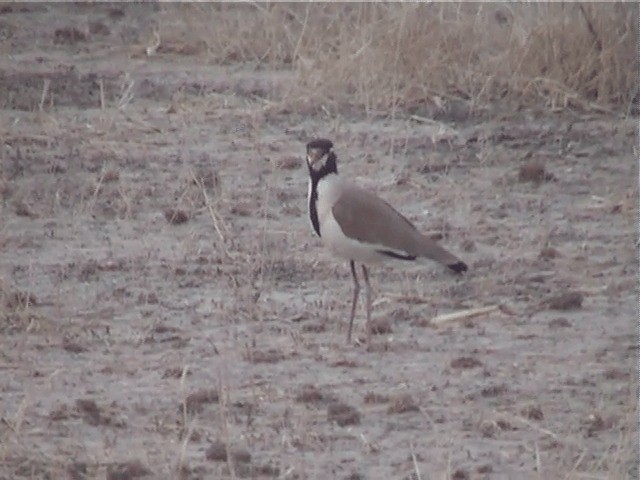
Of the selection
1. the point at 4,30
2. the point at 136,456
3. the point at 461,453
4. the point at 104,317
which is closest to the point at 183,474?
the point at 136,456

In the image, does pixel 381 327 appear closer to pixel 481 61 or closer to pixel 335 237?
pixel 335 237

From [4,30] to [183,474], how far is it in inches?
321

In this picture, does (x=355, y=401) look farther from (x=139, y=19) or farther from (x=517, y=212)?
(x=139, y=19)

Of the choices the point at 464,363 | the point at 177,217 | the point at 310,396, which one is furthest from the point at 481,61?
the point at 310,396

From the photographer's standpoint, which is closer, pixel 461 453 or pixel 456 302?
pixel 461 453

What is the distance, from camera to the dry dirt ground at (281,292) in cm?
591

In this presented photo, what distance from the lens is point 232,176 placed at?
31.7 ft

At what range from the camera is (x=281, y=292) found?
772cm

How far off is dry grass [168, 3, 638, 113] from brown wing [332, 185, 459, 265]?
11.7 feet

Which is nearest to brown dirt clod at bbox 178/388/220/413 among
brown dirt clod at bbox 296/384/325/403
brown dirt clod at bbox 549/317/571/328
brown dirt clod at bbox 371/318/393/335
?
brown dirt clod at bbox 296/384/325/403

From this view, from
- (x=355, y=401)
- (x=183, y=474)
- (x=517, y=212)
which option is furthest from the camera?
(x=517, y=212)

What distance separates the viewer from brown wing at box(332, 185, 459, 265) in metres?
6.92

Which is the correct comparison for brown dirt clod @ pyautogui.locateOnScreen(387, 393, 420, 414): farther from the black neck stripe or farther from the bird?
the black neck stripe

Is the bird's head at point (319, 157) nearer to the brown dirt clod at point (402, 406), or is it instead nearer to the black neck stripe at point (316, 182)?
the black neck stripe at point (316, 182)
